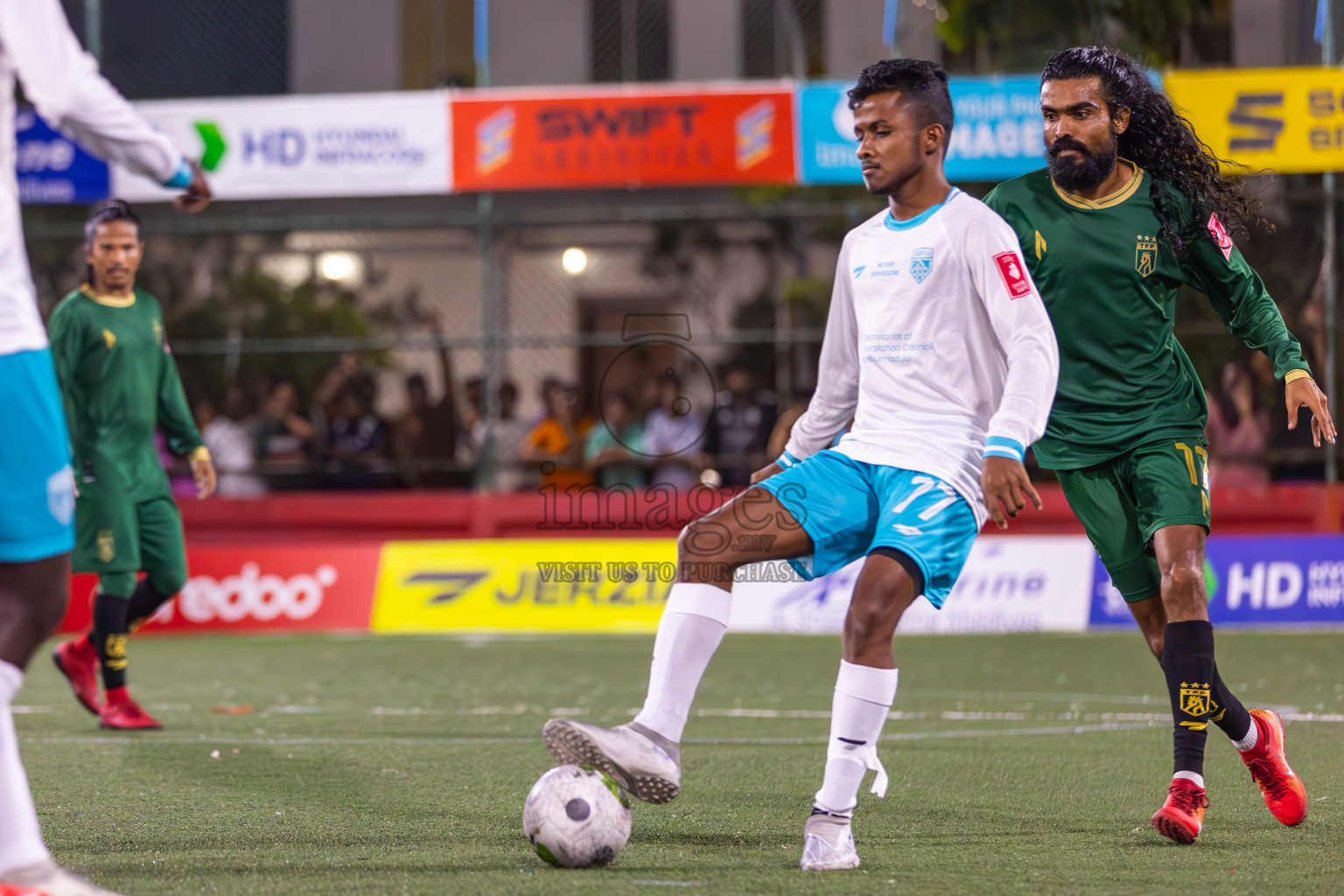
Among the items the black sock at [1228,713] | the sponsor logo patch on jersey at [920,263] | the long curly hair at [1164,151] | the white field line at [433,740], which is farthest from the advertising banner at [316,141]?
the black sock at [1228,713]

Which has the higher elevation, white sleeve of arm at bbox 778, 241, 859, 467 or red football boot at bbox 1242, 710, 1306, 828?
white sleeve of arm at bbox 778, 241, 859, 467

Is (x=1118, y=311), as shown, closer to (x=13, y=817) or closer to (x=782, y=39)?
(x=13, y=817)

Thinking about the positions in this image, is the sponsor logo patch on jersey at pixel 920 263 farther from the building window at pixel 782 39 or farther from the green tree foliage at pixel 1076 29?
the building window at pixel 782 39

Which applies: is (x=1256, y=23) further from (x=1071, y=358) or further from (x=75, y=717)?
(x=75, y=717)

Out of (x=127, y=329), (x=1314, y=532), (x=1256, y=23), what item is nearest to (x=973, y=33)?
(x=1256, y=23)

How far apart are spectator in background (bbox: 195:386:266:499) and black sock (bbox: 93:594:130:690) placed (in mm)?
6889

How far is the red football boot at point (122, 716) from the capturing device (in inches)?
264

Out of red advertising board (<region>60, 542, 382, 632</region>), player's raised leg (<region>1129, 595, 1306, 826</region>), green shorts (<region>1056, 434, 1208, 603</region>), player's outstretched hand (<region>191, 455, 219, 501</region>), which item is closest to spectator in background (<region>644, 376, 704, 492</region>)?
red advertising board (<region>60, 542, 382, 632</region>)

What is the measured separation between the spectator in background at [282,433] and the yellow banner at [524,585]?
240 cm

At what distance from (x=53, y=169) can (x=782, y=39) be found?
23.9ft

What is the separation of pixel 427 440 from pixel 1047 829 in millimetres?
10829

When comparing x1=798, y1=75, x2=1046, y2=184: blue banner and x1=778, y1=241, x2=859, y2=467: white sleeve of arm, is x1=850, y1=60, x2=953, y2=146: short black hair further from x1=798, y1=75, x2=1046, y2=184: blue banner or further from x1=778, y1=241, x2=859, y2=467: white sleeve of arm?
x1=798, y1=75, x2=1046, y2=184: blue banner

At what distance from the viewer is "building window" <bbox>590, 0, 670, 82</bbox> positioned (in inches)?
654

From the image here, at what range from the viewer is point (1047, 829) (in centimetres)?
442
